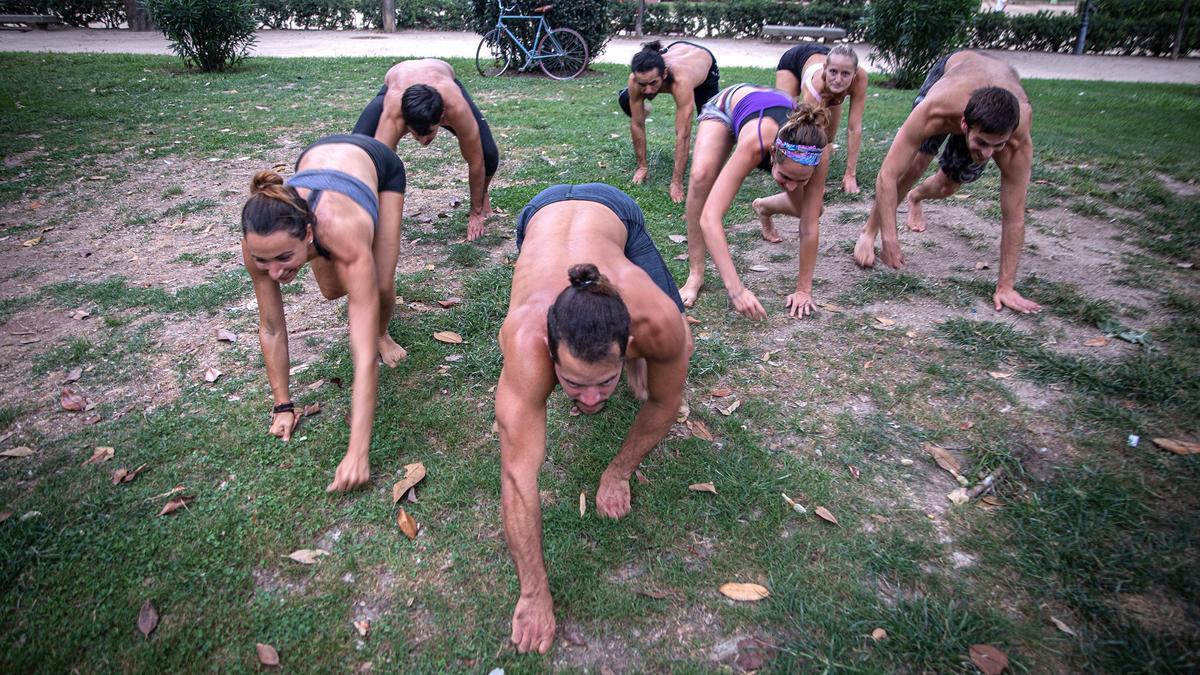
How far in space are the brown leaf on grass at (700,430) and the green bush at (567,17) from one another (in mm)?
10767

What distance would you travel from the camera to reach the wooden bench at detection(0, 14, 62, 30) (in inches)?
634

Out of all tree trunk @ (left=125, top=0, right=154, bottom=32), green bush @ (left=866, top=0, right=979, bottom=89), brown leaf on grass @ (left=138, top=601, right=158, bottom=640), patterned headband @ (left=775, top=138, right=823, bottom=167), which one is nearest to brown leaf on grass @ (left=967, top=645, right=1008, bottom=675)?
patterned headband @ (left=775, top=138, right=823, bottom=167)

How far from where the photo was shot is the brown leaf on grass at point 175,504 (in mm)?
2831

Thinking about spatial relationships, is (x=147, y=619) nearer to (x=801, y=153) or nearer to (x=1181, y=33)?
(x=801, y=153)

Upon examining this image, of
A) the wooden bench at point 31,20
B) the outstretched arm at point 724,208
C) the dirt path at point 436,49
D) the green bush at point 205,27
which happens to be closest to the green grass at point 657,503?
the outstretched arm at point 724,208

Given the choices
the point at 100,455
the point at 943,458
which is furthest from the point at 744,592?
the point at 100,455

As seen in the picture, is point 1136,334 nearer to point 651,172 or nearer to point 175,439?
point 651,172

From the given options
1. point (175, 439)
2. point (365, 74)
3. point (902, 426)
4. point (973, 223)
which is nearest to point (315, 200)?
point (175, 439)

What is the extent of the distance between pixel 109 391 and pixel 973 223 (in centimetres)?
637

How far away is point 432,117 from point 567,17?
8.94m

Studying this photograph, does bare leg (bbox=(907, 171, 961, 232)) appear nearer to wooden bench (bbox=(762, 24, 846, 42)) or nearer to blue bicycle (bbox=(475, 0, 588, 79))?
blue bicycle (bbox=(475, 0, 588, 79))

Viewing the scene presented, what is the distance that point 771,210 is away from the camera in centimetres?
518

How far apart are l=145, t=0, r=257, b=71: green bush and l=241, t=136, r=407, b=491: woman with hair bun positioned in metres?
9.73

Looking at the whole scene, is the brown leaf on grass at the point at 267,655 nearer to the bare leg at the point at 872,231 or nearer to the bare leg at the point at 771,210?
the bare leg at the point at 771,210
